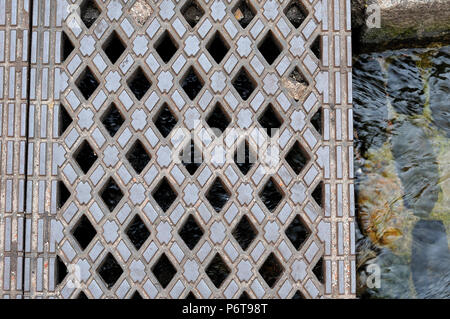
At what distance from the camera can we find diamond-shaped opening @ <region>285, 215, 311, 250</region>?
262 cm

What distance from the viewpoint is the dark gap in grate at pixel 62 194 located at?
250 centimetres

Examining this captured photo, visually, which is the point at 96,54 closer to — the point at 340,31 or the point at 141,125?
the point at 141,125

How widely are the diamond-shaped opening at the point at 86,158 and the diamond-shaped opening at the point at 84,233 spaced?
0.21 m

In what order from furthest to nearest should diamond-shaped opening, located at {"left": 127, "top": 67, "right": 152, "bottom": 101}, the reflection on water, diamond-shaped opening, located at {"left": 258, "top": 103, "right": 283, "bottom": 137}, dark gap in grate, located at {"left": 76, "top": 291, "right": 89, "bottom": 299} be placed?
the reflection on water, diamond-shaped opening, located at {"left": 127, "top": 67, "right": 152, "bottom": 101}, diamond-shaped opening, located at {"left": 258, "top": 103, "right": 283, "bottom": 137}, dark gap in grate, located at {"left": 76, "top": 291, "right": 89, "bottom": 299}

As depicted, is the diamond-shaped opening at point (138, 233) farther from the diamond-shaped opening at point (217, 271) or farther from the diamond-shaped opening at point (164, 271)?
the diamond-shaped opening at point (217, 271)

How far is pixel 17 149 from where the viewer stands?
2475 millimetres

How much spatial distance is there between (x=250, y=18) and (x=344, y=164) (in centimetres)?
74

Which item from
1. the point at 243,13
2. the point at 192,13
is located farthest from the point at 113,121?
the point at 243,13

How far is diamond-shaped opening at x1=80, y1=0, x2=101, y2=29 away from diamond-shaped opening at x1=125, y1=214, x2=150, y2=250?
0.87 meters

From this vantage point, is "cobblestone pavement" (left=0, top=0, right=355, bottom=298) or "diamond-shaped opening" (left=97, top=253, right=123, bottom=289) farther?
"diamond-shaped opening" (left=97, top=253, right=123, bottom=289)

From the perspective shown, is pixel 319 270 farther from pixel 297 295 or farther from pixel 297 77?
pixel 297 77

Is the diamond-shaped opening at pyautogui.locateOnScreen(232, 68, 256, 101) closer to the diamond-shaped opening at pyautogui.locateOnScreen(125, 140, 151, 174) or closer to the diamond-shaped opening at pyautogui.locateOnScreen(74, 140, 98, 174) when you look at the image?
the diamond-shaped opening at pyautogui.locateOnScreen(125, 140, 151, 174)

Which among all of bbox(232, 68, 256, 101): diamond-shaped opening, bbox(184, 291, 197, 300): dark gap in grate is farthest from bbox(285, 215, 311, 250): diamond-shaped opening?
bbox(232, 68, 256, 101): diamond-shaped opening

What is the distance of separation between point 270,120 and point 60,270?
1.06 meters
